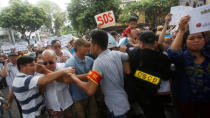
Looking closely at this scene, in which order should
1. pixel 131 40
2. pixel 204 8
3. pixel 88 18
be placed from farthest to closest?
pixel 88 18, pixel 131 40, pixel 204 8

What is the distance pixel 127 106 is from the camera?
6.16 feet

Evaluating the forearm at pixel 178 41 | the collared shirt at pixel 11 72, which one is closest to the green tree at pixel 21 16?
the collared shirt at pixel 11 72

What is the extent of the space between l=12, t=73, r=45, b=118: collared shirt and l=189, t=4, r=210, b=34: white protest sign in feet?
7.04

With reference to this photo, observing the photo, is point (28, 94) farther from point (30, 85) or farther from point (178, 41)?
point (178, 41)

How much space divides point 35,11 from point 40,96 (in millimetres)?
26384

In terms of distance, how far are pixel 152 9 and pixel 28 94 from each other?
22789mm

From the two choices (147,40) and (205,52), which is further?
(147,40)

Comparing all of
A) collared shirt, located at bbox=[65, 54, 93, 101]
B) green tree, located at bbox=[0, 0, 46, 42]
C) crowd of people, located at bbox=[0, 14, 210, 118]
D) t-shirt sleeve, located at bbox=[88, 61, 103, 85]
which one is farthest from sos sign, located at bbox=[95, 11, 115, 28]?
green tree, located at bbox=[0, 0, 46, 42]

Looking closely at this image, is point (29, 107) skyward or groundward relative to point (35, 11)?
groundward

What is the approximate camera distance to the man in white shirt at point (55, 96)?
79.7 inches

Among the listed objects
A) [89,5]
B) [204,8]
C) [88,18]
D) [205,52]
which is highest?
[89,5]

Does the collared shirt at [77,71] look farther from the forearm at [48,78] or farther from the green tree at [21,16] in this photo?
the green tree at [21,16]

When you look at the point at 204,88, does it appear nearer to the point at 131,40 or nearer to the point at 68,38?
the point at 131,40

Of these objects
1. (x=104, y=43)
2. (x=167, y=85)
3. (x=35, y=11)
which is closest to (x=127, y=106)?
(x=167, y=85)
